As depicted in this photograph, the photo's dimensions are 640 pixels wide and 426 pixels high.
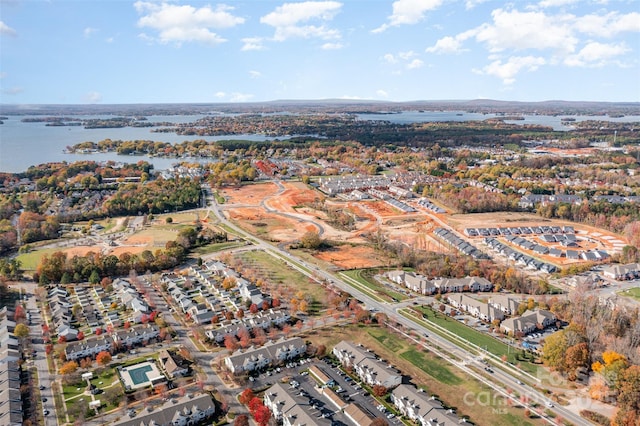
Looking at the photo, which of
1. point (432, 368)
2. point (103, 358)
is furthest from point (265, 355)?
point (432, 368)

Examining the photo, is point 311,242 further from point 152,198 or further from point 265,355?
point 152,198

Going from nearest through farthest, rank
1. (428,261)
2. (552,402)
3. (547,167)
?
1. (552,402)
2. (428,261)
3. (547,167)

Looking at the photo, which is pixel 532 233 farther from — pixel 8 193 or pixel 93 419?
pixel 8 193

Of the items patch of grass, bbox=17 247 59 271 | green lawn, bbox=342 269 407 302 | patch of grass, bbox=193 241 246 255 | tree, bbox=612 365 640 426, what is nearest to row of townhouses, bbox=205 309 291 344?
green lawn, bbox=342 269 407 302

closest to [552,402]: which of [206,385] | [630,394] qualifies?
[630,394]

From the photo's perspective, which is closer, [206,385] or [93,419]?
[93,419]

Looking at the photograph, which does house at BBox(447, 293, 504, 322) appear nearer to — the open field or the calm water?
the open field
